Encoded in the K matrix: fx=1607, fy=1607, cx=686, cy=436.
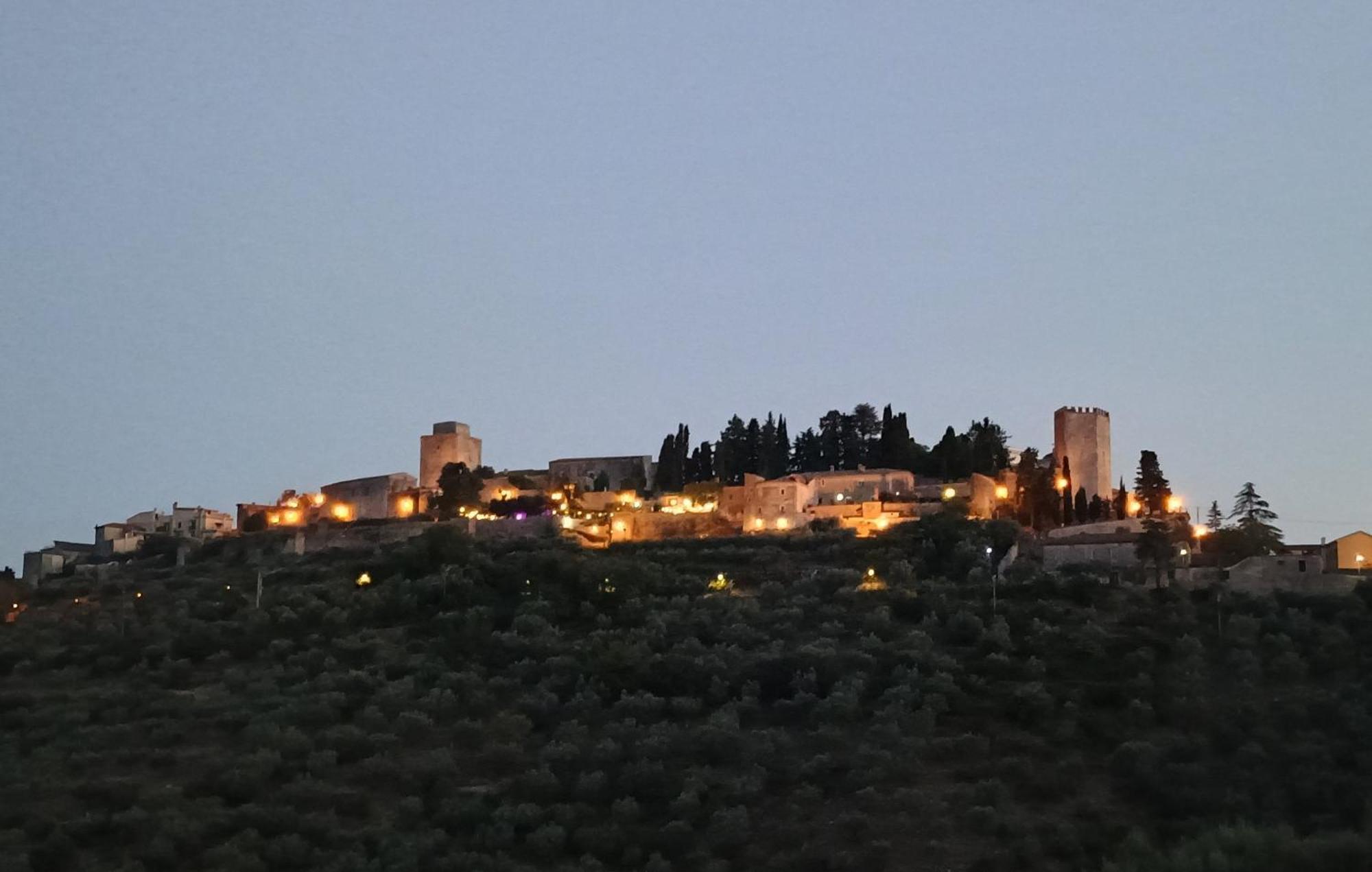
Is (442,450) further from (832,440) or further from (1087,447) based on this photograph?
(1087,447)

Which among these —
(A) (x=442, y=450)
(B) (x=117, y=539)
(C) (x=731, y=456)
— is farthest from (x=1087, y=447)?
(B) (x=117, y=539)

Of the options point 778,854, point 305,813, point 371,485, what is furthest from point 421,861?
point 371,485

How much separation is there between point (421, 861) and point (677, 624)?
482 inches

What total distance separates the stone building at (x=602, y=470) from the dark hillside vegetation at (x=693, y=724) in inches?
640

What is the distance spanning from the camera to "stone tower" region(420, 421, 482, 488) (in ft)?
189

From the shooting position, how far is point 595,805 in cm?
2289

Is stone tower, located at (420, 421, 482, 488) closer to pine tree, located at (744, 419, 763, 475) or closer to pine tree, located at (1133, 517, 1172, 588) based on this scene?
pine tree, located at (744, 419, 763, 475)

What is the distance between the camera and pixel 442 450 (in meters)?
57.9

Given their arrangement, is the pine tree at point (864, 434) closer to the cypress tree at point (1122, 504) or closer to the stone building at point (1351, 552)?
the cypress tree at point (1122, 504)

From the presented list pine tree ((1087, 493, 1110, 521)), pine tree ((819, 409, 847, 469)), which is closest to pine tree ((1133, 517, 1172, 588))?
pine tree ((1087, 493, 1110, 521))

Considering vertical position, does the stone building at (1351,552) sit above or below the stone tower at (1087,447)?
below

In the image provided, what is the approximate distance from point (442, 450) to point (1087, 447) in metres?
22.8

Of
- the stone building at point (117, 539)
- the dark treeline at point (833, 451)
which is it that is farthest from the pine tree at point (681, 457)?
the stone building at point (117, 539)

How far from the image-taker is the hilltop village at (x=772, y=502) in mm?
39562
